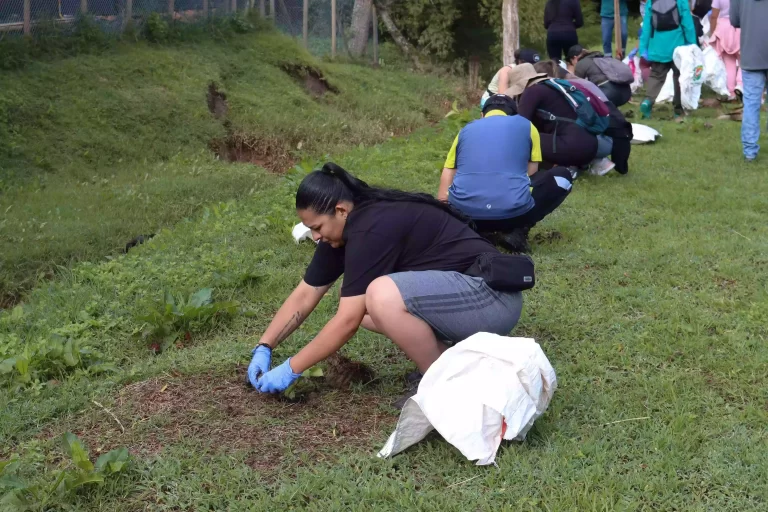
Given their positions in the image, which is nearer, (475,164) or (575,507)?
(575,507)

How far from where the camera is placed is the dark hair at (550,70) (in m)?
8.07

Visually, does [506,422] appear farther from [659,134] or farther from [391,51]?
[391,51]

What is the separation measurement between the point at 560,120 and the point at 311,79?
8488 millimetres

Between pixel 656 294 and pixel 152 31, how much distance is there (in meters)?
10.5

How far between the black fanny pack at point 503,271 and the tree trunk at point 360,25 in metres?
15.6

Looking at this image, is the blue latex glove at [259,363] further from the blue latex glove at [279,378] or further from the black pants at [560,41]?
the black pants at [560,41]

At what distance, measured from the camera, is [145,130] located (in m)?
11.0

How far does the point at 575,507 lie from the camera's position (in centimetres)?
→ 284

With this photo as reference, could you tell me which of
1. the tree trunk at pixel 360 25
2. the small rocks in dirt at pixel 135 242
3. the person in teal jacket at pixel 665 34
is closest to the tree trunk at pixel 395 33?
the tree trunk at pixel 360 25

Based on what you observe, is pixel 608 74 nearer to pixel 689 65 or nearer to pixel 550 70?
pixel 550 70

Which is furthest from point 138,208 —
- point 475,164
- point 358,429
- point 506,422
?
point 506,422

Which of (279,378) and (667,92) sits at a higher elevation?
(667,92)

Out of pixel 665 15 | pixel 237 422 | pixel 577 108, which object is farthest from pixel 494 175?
pixel 665 15

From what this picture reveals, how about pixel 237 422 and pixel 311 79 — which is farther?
pixel 311 79
